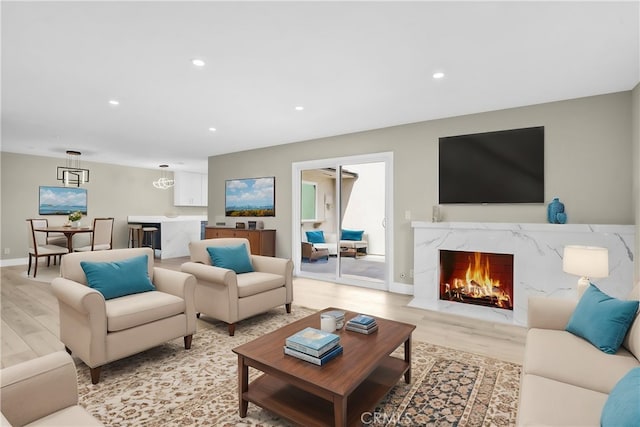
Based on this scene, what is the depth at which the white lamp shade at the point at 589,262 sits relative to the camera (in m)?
2.56

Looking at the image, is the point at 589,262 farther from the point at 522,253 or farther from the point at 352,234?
the point at 352,234

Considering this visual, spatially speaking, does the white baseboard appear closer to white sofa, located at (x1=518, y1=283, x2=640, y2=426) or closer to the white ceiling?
the white ceiling

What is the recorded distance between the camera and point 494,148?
4.01 m

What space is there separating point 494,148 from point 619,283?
1.89 metres

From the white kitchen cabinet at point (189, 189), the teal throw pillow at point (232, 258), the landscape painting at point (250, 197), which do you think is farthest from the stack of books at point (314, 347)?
the white kitchen cabinet at point (189, 189)

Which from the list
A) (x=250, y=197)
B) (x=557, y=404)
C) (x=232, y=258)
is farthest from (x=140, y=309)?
(x=250, y=197)

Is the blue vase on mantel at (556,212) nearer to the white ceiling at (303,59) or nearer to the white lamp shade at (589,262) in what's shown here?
the white lamp shade at (589,262)

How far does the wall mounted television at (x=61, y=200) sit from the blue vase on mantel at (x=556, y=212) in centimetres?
950

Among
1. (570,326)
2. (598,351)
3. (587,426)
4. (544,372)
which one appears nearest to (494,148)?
(570,326)

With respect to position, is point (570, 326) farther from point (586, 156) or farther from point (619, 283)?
point (586, 156)

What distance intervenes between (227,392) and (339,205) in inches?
143

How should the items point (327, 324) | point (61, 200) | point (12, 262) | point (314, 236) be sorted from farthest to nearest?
point (61, 200), point (12, 262), point (314, 236), point (327, 324)

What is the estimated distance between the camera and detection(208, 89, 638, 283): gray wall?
3.38 metres

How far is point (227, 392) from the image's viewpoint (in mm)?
2148
